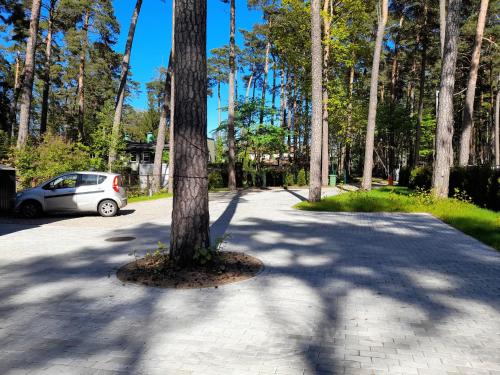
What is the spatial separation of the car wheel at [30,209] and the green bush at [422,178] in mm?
18539

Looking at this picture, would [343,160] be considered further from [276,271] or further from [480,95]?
[276,271]

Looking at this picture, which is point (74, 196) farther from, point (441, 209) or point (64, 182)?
point (441, 209)

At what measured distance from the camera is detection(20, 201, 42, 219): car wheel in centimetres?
1259

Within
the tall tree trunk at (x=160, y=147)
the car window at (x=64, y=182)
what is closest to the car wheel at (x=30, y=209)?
the car window at (x=64, y=182)

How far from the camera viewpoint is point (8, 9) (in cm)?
2538

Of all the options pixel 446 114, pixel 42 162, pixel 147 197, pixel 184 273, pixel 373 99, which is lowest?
pixel 184 273

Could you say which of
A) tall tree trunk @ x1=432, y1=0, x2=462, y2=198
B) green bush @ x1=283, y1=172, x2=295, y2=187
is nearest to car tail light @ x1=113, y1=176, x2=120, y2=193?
tall tree trunk @ x1=432, y1=0, x2=462, y2=198

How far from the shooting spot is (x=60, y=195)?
41.5 ft

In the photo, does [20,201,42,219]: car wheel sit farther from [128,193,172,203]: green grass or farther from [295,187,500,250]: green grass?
[295,187,500,250]: green grass

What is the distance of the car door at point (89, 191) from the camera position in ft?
41.9

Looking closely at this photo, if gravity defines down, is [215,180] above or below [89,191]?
above

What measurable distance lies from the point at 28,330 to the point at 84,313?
2.02 ft

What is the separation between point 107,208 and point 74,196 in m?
1.14

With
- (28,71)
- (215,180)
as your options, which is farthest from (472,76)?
(28,71)
